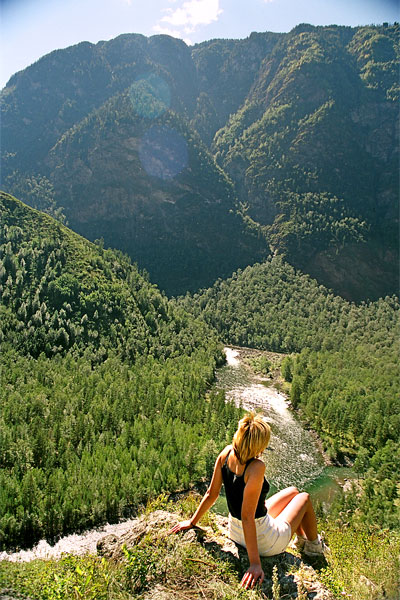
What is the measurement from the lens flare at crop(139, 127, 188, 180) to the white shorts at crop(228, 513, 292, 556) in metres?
195

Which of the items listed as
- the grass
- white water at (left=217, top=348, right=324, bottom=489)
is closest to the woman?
the grass

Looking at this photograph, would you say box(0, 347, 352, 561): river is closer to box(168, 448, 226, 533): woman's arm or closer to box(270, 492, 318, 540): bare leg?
box(168, 448, 226, 533): woman's arm

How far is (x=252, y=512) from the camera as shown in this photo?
31.2 feet

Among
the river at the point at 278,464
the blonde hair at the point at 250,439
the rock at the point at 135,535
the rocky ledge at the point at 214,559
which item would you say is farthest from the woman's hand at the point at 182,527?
the river at the point at 278,464

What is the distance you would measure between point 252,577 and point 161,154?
20254 centimetres

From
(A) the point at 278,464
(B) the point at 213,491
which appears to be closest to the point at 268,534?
(B) the point at 213,491

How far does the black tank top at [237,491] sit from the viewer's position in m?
9.84

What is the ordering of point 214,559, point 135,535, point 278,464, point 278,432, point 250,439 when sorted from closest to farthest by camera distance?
point 250,439 → point 214,559 → point 135,535 → point 278,464 → point 278,432

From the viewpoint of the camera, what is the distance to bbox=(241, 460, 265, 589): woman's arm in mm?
9438

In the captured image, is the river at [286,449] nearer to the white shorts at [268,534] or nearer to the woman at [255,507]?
the woman at [255,507]

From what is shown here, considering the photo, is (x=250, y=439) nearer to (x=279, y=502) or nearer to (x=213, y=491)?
(x=213, y=491)

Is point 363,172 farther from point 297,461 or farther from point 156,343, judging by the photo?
point 297,461

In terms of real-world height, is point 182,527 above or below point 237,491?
below

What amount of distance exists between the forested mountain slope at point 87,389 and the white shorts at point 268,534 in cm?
2407
